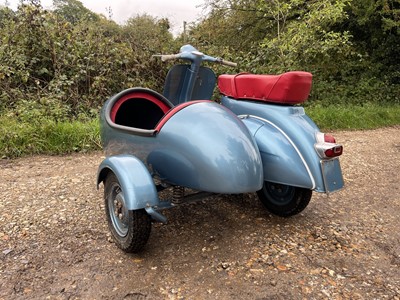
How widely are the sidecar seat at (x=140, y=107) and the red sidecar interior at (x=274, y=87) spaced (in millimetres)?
720

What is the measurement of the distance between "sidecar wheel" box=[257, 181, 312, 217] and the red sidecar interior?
0.72m

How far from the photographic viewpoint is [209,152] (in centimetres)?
227

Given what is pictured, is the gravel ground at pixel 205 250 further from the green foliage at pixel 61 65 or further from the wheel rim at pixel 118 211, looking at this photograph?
the green foliage at pixel 61 65

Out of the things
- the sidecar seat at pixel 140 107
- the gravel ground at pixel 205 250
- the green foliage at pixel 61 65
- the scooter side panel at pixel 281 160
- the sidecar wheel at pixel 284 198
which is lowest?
the gravel ground at pixel 205 250

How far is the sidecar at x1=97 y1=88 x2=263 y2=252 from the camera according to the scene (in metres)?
2.27

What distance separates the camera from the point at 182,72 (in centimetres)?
337

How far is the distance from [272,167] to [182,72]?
4.22ft

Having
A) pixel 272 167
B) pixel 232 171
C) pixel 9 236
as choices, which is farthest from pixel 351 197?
pixel 9 236

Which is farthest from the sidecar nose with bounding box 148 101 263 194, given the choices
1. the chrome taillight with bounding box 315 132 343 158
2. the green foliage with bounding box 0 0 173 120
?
the green foliage with bounding box 0 0 173 120

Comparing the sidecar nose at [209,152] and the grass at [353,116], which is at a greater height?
the sidecar nose at [209,152]

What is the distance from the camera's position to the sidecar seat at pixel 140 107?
10.9 feet

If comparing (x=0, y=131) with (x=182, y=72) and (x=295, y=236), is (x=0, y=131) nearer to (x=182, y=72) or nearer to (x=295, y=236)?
(x=182, y=72)

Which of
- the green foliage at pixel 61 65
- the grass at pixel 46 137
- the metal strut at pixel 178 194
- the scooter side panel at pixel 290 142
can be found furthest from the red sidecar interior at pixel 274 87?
the green foliage at pixel 61 65

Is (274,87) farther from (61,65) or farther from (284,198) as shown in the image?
(61,65)
